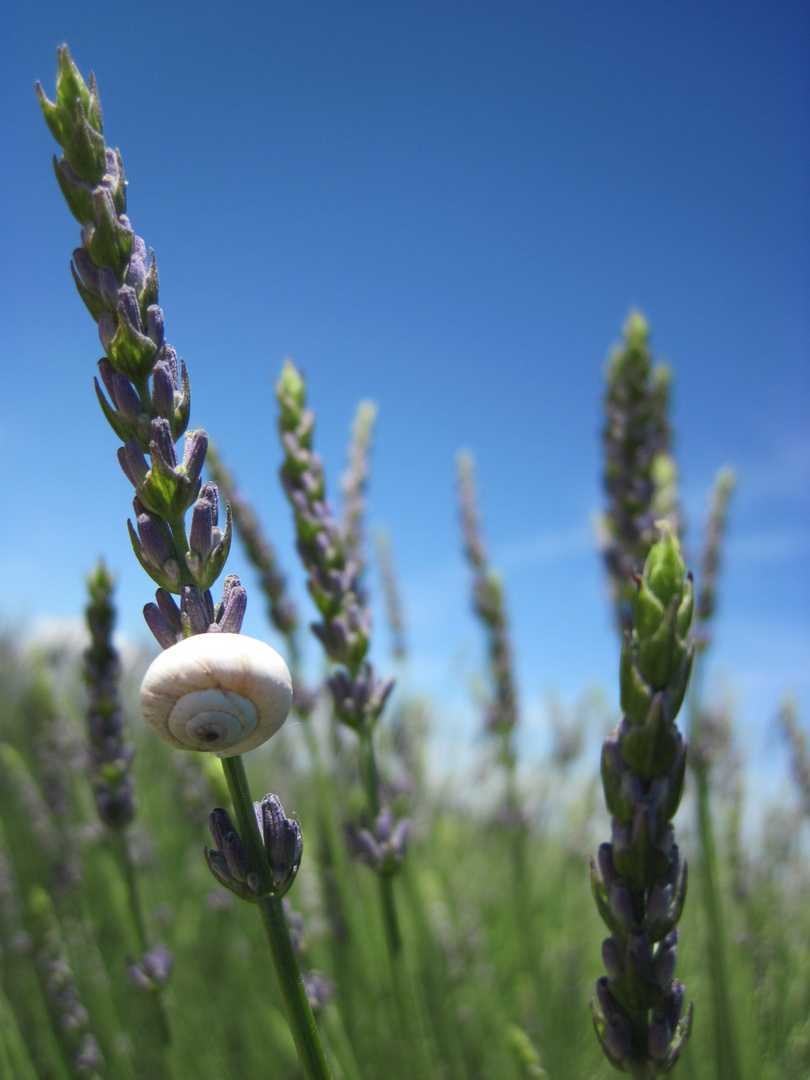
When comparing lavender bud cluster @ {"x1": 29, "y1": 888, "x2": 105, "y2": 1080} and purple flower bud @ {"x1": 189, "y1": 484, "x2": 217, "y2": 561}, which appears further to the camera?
lavender bud cluster @ {"x1": 29, "y1": 888, "x2": 105, "y2": 1080}

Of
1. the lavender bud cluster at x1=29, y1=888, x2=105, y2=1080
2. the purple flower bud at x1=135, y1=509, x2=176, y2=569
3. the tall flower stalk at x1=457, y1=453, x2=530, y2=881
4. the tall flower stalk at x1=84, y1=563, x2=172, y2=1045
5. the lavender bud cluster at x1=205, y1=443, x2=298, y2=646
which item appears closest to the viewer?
the purple flower bud at x1=135, y1=509, x2=176, y2=569

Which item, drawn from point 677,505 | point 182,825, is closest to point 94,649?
point 677,505

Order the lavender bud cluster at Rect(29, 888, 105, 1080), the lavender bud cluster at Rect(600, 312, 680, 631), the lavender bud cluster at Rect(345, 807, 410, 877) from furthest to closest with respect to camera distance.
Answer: the lavender bud cluster at Rect(600, 312, 680, 631)
the lavender bud cluster at Rect(29, 888, 105, 1080)
the lavender bud cluster at Rect(345, 807, 410, 877)

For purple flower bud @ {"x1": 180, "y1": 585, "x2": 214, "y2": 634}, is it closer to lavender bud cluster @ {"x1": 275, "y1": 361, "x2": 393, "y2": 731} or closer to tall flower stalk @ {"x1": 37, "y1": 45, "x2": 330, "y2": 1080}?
tall flower stalk @ {"x1": 37, "y1": 45, "x2": 330, "y2": 1080}

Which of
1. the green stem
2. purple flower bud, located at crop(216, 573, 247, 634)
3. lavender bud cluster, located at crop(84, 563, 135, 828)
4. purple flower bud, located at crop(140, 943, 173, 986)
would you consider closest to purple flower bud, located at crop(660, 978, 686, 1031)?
the green stem

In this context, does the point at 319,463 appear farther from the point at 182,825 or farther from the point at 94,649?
the point at 182,825

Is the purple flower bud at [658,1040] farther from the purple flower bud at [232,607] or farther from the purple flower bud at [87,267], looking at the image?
the purple flower bud at [87,267]

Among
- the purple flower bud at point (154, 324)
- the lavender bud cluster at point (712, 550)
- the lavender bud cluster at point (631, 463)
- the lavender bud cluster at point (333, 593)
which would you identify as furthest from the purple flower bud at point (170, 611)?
the lavender bud cluster at point (712, 550)

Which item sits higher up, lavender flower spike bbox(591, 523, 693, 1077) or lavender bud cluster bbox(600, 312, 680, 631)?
lavender bud cluster bbox(600, 312, 680, 631)

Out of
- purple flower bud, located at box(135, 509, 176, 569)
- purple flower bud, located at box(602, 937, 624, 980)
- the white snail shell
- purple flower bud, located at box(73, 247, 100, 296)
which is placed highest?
purple flower bud, located at box(73, 247, 100, 296)
